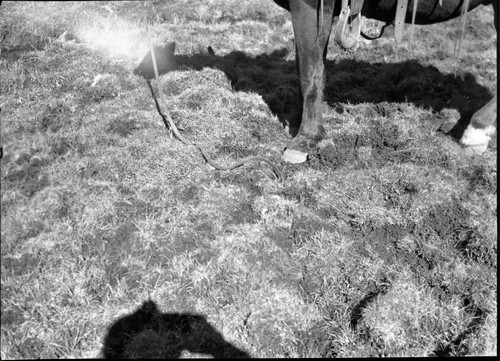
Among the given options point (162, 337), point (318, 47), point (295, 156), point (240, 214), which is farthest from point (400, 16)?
point (162, 337)

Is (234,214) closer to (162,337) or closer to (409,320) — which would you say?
(162,337)

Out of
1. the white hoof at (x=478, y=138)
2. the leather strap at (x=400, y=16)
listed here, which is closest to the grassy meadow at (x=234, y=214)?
the white hoof at (x=478, y=138)

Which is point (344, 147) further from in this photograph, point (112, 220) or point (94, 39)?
point (94, 39)

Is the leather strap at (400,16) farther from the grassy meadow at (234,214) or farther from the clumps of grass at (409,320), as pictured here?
the clumps of grass at (409,320)

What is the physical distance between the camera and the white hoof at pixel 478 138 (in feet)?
15.2

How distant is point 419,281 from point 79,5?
8491 millimetres

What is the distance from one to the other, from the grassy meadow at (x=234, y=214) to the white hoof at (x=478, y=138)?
141mm

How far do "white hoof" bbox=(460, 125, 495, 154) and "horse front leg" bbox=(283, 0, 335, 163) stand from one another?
1.71 m

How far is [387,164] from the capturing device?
4352 millimetres

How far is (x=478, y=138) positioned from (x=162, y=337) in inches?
160

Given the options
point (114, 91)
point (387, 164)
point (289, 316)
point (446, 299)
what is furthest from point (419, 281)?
point (114, 91)

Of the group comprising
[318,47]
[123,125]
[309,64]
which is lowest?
[123,125]

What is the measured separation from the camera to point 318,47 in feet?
14.1

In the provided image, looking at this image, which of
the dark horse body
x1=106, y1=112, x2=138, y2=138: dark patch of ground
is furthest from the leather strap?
x1=106, y1=112, x2=138, y2=138: dark patch of ground
